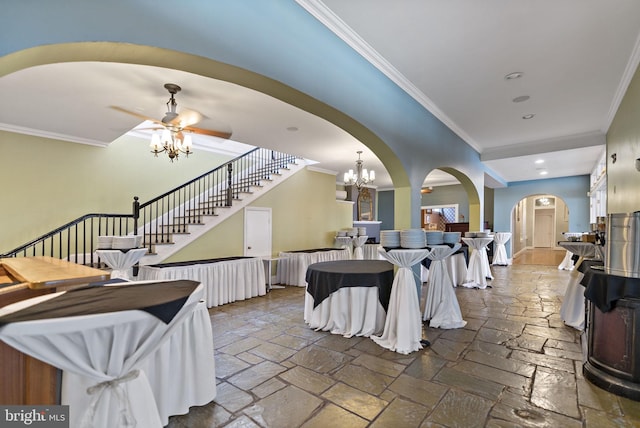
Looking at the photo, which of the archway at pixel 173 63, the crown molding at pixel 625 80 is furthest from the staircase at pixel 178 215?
the crown molding at pixel 625 80

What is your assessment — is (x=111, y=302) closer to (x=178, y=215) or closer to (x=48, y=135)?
(x=48, y=135)

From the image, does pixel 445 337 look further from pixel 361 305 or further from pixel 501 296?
pixel 501 296

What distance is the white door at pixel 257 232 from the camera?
7.10 meters

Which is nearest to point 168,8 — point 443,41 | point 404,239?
point 443,41

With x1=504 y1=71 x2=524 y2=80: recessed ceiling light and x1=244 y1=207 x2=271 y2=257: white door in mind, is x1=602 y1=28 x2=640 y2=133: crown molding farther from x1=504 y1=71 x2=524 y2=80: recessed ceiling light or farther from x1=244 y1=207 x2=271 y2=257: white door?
x1=244 y1=207 x2=271 y2=257: white door

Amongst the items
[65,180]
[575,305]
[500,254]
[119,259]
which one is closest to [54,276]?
[119,259]

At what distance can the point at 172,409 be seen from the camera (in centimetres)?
212

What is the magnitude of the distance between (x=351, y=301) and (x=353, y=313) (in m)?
0.15

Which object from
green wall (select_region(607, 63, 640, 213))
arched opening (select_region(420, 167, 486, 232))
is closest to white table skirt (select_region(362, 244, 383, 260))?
arched opening (select_region(420, 167, 486, 232))

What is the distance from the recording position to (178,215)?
6.96 metres

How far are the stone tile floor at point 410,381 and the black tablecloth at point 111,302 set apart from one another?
1246 mm

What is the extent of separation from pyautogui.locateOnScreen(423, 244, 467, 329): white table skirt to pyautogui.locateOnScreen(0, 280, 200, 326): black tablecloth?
3.40m

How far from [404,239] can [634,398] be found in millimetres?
2170

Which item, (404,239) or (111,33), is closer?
(111,33)
